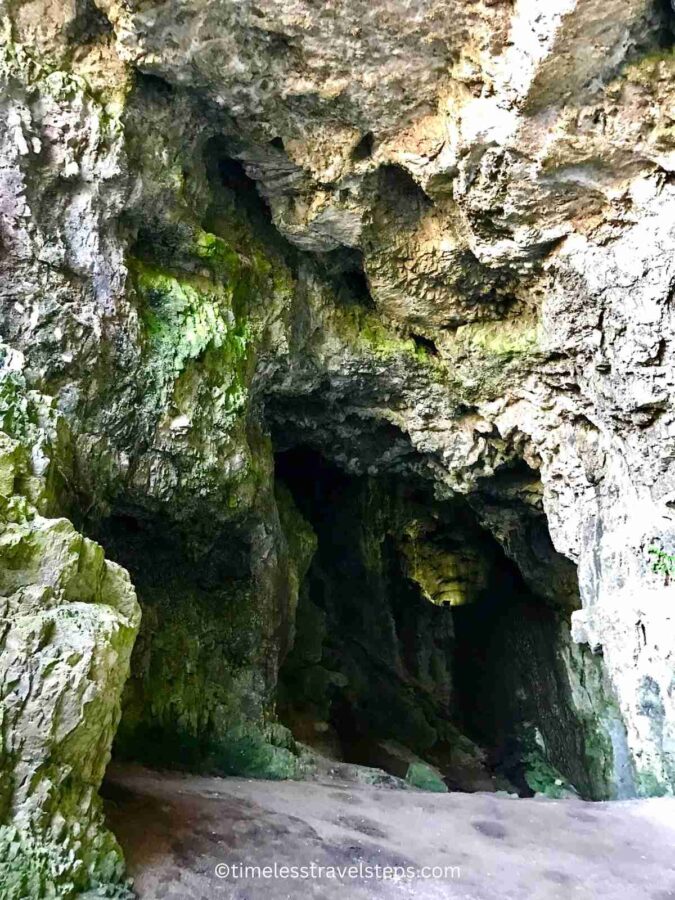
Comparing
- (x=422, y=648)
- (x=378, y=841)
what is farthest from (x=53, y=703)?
(x=422, y=648)

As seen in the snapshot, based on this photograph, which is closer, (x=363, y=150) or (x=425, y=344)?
(x=363, y=150)

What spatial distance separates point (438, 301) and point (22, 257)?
472 centimetres

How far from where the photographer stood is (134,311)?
6676 millimetres

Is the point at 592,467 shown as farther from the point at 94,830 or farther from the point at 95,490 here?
the point at 94,830

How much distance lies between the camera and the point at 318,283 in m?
8.70

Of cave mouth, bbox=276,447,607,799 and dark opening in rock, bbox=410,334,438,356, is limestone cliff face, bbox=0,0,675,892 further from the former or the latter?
cave mouth, bbox=276,447,607,799

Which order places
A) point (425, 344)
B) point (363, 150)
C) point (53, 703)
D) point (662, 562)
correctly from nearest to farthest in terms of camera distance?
point (53, 703) → point (662, 562) → point (363, 150) → point (425, 344)

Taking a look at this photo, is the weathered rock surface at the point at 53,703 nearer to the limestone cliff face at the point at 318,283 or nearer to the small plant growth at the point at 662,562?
the limestone cliff face at the point at 318,283

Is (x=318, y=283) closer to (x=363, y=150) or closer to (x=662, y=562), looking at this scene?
(x=363, y=150)

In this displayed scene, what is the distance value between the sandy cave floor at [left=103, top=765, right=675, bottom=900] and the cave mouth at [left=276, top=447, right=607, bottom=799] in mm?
4442

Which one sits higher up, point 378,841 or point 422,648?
point 422,648

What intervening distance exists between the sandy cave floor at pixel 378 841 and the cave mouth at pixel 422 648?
4442 mm

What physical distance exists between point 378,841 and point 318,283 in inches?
248

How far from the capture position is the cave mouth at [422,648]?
438 inches
